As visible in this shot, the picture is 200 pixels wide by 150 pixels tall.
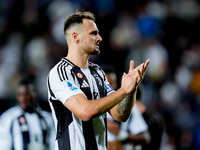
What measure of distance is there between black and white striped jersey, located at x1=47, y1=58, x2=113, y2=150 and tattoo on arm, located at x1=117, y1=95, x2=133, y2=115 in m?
0.15


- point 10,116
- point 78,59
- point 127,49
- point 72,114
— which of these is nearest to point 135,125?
point 10,116

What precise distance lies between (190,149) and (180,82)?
1645mm

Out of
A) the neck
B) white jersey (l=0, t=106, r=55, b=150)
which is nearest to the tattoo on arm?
the neck

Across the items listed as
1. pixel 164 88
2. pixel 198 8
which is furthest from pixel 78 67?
pixel 198 8

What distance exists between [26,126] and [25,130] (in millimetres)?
60

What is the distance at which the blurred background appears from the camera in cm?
850

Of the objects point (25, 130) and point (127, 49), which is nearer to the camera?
point (25, 130)

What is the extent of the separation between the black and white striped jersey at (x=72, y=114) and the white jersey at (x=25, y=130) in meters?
2.54

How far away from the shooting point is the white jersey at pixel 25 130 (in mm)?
5656

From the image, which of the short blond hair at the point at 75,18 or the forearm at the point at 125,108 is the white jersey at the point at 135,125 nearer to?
the forearm at the point at 125,108

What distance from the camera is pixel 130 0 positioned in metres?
10.4

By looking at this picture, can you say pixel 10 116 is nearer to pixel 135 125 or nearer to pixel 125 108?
pixel 135 125

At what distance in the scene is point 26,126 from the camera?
5.82m

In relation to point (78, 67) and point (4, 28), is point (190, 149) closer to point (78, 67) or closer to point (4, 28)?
point (4, 28)
